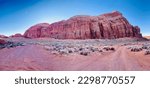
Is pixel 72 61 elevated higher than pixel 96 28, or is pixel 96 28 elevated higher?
pixel 96 28

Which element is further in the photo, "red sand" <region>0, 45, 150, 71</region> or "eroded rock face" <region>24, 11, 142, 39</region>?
"eroded rock face" <region>24, 11, 142, 39</region>

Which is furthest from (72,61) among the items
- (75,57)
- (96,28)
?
(96,28)

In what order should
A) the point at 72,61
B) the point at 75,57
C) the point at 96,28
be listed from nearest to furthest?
the point at 72,61 < the point at 75,57 < the point at 96,28

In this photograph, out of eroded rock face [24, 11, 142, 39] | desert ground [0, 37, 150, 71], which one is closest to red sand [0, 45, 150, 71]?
desert ground [0, 37, 150, 71]

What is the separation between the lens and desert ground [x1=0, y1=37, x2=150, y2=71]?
7.88 m

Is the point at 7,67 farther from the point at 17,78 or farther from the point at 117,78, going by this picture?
the point at 117,78

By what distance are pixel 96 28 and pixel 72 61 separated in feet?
24.3

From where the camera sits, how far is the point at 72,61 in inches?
326

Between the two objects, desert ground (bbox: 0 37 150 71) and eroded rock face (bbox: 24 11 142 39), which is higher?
eroded rock face (bbox: 24 11 142 39)

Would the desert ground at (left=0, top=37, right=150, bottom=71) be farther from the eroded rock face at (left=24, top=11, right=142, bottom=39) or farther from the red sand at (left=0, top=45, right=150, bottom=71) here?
the eroded rock face at (left=24, top=11, right=142, bottom=39)

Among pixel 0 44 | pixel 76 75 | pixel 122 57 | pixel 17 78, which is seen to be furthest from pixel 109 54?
pixel 0 44

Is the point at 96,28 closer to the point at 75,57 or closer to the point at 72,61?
the point at 75,57

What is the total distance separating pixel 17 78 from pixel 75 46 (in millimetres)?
2443

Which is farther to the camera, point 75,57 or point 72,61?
point 75,57
